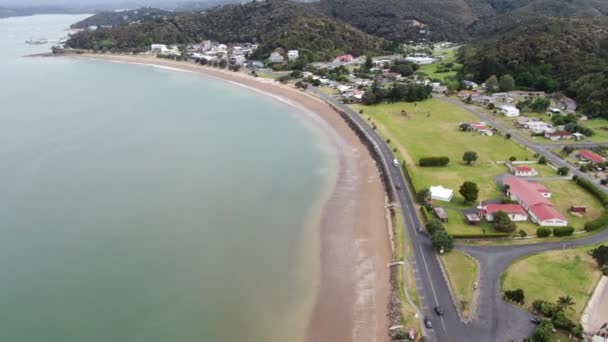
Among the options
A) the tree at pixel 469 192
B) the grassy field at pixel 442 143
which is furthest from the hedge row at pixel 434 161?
the tree at pixel 469 192

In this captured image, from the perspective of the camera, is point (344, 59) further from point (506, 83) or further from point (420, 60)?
point (506, 83)

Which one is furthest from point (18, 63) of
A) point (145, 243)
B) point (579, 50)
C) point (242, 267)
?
point (579, 50)

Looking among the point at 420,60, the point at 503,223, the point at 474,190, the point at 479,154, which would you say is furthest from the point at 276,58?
the point at 503,223

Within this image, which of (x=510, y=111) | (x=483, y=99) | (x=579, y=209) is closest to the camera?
(x=579, y=209)

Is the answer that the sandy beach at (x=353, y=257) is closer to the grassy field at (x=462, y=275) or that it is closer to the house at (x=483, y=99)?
the grassy field at (x=462, y=275)

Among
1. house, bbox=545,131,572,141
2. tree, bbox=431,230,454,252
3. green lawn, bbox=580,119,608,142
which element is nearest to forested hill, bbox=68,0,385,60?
green lawn, bbox=580,119,608,142

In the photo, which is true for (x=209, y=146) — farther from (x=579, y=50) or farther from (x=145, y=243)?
(x=579, y=50)
